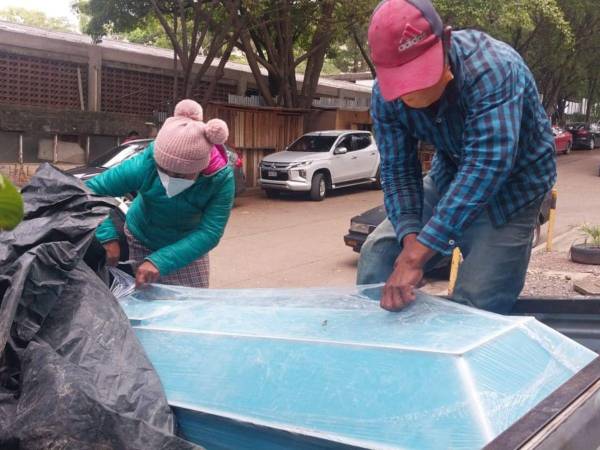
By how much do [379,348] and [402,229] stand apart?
2.43ft

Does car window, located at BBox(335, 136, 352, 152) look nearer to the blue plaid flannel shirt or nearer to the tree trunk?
the tree trunk

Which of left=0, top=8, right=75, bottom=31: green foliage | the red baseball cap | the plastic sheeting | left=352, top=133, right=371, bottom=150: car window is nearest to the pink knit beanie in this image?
the plastic sheeting

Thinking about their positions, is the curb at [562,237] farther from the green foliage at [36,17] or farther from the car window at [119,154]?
the green foliage at [36,17]

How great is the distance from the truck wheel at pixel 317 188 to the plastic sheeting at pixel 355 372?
1299 cm

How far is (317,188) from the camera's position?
15.2 metres

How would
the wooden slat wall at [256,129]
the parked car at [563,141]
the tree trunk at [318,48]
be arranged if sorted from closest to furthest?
the tree trunk at [318,48] < the wooden slat wall at [256,129] < the parked car at [563,141]

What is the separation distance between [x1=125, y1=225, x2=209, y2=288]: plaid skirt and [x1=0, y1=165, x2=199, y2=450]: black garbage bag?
114 cm

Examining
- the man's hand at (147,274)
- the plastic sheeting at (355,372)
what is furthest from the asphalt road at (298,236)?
the plastic sheeting at (355,372)

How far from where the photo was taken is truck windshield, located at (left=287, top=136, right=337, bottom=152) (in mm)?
15998

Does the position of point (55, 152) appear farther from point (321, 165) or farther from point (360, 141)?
point (360, 141)

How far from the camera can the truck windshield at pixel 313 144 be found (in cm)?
1600

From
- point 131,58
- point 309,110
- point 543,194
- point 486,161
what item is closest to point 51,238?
point 486,161

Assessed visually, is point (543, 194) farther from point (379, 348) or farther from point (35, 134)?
point (35, 134)

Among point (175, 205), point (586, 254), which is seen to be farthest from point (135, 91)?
point (175, 205)
